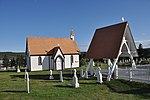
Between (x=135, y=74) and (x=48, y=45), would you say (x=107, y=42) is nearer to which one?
(x=135, y=74)

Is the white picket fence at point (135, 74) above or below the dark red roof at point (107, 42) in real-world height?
below

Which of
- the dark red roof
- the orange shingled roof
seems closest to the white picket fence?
the dark red roof

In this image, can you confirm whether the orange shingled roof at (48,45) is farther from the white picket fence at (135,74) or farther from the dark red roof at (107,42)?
the white picket fence at (135,74)

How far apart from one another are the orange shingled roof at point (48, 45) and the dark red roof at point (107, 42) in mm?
20196

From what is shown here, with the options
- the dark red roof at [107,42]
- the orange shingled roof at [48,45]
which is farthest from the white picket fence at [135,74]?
the orange shingled roof at [48,45]

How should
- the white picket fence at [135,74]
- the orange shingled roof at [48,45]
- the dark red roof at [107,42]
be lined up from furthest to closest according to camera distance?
the orange shingled roof at [48,45] < the dark red roof at [107,42] < the white picket fence at [135,74]

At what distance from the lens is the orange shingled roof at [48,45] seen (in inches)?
1577

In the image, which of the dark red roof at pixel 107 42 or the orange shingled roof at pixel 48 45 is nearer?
the dark red roof at pixel 107 42

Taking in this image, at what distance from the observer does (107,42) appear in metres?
19.2

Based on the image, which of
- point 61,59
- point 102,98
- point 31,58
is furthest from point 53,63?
point 102,98

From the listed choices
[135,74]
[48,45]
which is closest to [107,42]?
[135,74]

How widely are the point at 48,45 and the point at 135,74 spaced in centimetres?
2832

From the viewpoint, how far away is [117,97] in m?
10.4

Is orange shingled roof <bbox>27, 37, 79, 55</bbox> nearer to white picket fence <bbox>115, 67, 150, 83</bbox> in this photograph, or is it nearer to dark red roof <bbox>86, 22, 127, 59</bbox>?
dark red roof <bbox>86, 22, 127, 59</bbox>
